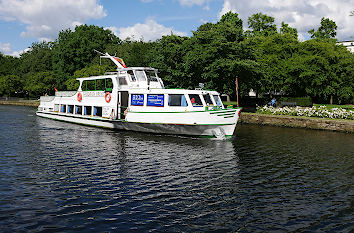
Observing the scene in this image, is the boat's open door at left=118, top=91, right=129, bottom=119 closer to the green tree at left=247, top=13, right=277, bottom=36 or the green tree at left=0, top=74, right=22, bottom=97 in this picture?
the green tree at left=247, top=13, right=277, bottom=36

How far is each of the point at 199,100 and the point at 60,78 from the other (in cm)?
6708

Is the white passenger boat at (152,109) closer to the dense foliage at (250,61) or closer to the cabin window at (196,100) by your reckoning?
the cabin window at (196,100)

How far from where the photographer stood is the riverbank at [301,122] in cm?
3048

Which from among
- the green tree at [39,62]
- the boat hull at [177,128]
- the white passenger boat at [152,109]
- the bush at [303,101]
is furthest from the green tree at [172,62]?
the green tree at [39,62]

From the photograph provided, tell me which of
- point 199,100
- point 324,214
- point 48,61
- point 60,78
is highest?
point 48,61

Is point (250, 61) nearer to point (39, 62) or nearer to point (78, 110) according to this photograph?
point (78, 110)

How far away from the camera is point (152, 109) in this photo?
25656 mm

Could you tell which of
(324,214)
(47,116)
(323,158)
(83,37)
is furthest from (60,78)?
(324,214)

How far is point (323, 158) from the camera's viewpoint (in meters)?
18.5

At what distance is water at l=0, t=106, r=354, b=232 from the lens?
29.6 feet

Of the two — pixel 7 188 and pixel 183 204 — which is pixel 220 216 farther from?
pixel 7 188

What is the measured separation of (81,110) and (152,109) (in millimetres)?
11336

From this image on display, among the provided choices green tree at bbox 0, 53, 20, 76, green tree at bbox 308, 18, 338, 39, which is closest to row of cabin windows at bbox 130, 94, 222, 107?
green tree at bbox 308, 18, 338, 39

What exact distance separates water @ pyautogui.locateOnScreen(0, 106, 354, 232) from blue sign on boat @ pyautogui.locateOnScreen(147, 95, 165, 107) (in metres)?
4.40
